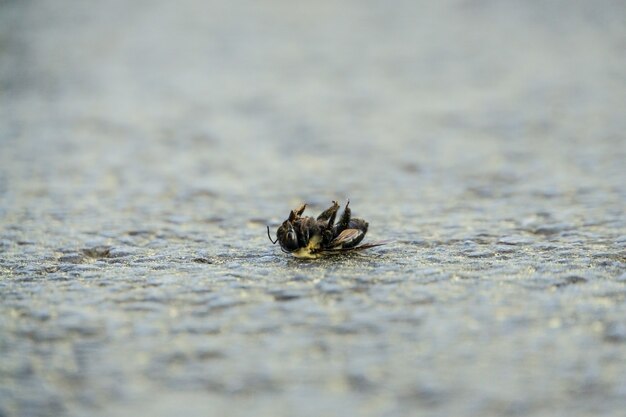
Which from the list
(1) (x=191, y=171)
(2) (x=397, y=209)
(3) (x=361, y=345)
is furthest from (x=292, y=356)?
(1) (x=191, y=171)

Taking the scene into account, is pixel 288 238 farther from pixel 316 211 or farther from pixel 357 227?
pixel 316 211

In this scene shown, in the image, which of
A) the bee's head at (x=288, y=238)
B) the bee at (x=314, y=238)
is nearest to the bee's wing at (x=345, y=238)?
the bee at (x=314, y=238)

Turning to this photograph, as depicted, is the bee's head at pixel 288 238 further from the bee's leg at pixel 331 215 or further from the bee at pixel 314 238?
the bee's leg at pixel 331 215

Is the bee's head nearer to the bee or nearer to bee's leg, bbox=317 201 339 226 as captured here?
the bee

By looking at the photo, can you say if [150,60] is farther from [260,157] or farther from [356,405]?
[356,405]

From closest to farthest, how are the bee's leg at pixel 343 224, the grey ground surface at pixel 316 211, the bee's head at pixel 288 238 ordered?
1. the grey ground surface at pixel 316 211
2. the bee's head at pixel 288 238
3. the bee's leg at pixel 343 224

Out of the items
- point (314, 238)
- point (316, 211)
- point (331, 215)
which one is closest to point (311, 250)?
point (314, 238)
